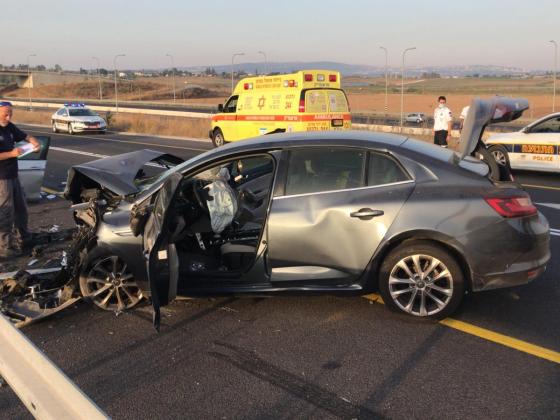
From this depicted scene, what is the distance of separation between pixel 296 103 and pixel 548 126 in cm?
706

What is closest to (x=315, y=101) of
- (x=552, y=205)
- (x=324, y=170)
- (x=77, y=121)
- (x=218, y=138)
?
(x=218, y=138)

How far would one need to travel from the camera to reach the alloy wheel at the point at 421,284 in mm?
4379

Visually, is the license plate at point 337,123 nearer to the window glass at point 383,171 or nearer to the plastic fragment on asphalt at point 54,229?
the plastic fragment on asphalt at point 54,229

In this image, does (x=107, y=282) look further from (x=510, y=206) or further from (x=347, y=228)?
(x=510, y=206)

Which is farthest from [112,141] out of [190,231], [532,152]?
[190,231]

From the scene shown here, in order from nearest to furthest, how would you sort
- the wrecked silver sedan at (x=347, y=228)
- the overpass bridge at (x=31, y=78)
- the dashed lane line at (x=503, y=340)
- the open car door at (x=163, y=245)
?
the dashed lane line at (x=503, y=340) → the open car door at (x=163, y=245) → the wrecked silver sedan at (x=347, y=228) → the overpass bridge at (x=31, y=78)

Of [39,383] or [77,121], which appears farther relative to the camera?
[77,121]

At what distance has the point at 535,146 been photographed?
1195 centimetres

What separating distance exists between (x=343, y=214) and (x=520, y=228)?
135cm

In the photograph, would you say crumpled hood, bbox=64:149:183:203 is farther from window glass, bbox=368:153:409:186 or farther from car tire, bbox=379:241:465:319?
car tire, bbox=379:241:465:319

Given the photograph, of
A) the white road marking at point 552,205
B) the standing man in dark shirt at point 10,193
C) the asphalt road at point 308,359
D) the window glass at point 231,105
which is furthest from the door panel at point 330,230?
the window glass at point 231,105

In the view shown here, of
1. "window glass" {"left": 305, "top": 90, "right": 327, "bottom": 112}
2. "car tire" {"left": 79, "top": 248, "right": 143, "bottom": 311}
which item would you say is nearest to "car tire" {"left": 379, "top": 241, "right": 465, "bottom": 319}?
"car tire" {"left": 79, "top": 248, "right": 143, "bottom": 311}

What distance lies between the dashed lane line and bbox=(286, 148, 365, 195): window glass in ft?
4.37

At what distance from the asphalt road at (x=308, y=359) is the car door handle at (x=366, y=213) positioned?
34.3 inches
